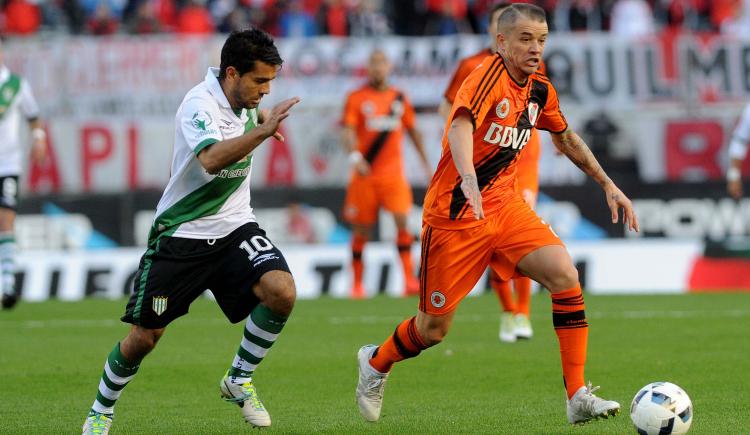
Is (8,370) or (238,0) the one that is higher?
(238,0)

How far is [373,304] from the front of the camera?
1494cm

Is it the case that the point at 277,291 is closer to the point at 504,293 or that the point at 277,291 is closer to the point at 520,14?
the point at 520,14

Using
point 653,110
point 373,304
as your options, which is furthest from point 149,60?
point 653,110

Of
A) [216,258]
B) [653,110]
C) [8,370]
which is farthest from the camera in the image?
[653,110]

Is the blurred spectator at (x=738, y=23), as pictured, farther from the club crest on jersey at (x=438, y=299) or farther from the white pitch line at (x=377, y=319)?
the club crest on jersey at (x=438, y=299)

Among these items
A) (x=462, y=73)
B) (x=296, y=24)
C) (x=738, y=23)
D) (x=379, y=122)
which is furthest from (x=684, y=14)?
(x=462, y=73)

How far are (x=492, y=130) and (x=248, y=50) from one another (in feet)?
4.58

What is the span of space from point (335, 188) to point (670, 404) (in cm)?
1118

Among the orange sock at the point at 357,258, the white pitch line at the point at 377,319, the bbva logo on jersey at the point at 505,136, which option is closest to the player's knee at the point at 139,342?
the bbva logo on jersey at the point at 505,136

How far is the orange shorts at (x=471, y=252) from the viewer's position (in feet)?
23.6

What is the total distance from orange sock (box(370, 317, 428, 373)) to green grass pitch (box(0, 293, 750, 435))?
32 cm

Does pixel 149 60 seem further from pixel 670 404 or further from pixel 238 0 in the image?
pixel 670 404

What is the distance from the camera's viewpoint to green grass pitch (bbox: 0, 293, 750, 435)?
7.39 m

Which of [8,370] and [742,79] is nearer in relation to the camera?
[8,370]
